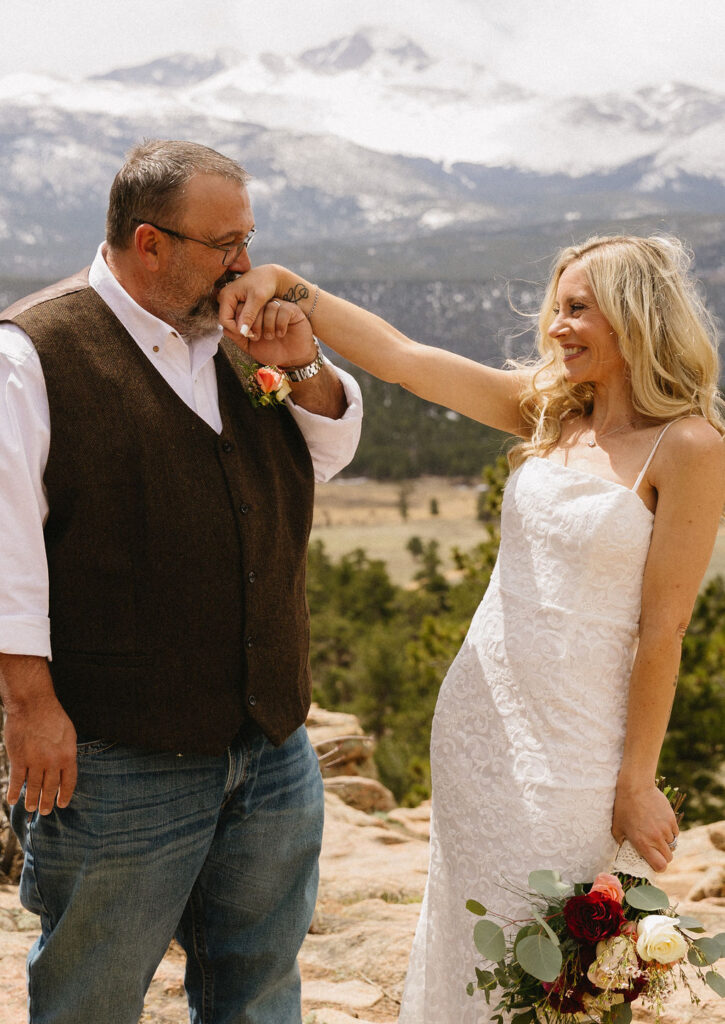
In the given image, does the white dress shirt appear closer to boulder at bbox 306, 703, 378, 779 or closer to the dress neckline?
the dress neckline

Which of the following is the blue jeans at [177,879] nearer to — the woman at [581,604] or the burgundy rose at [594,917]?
the woman at [581,604]

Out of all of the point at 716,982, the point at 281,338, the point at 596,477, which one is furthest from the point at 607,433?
the point at 716,982

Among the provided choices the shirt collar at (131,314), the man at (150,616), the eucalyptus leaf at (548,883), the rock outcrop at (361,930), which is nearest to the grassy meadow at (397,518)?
the rock outcrop at (361,930)

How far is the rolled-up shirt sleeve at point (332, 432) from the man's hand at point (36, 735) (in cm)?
93

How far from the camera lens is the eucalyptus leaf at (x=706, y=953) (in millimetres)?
2277

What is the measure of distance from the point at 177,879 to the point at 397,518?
84.6m

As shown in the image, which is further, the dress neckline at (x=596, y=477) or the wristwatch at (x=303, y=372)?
the wristwatch at (x=303, y=372)

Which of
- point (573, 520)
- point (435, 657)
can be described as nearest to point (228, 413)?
point (573, 520)

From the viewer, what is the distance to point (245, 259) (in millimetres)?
2543

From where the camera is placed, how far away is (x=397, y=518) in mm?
86875

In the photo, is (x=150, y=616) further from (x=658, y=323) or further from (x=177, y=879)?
(x=658, y=323)

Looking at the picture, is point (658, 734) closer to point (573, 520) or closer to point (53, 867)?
point (573, 520)

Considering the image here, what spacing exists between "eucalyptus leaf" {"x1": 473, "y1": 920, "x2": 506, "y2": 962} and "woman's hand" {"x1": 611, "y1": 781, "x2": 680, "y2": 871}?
1.27 ft

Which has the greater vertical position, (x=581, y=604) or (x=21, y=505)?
(x=21, y=505)
